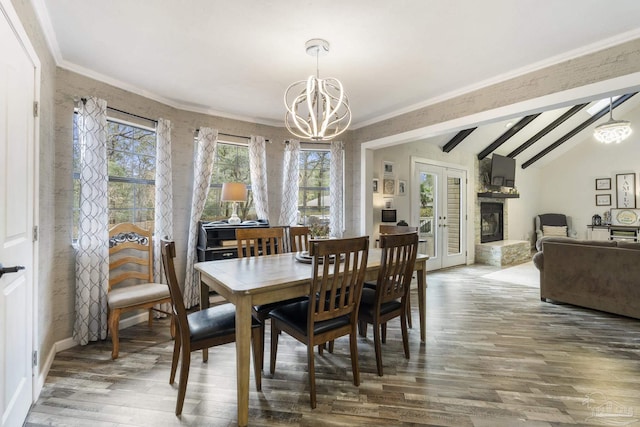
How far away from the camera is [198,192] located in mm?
3713

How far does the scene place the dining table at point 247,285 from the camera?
1.69 meters

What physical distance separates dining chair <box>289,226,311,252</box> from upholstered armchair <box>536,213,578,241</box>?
7.99 m

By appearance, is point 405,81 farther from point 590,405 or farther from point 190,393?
point 190,393

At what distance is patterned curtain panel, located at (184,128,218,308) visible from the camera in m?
3.66

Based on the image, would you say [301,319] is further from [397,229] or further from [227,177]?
[227,177]

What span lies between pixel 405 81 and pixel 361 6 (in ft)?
4.33

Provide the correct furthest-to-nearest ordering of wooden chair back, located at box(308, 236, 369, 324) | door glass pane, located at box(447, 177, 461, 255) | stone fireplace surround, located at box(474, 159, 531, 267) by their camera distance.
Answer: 1. stone fireplace surround, located at box(474, 159, 531, 267)
2. door glass pane, located at box(447, 177, 461, 255)
3. wooden chair back, located at box(308, 236, 369, 324)

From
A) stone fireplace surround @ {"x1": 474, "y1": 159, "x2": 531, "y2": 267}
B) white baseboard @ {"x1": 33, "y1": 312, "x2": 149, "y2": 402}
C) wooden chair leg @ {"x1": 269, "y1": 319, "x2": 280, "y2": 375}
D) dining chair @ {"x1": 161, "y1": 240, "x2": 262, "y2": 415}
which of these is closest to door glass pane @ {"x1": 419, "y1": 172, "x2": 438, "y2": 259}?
stone fireplace surround @ {"x1": 474, "y1": 159, "x2": 531, "y2": 267}

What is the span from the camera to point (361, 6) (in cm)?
192

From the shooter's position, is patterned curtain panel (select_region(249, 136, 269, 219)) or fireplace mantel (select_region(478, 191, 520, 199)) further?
fireplace mantel (select_region(478, 191, 520, 199))

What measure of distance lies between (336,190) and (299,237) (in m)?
1.61

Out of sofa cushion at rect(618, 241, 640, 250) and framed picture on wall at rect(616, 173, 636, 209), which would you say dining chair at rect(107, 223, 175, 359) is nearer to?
sofa cushion at rect(618, 241, 640, 250)

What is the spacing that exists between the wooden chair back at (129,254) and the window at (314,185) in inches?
84.2

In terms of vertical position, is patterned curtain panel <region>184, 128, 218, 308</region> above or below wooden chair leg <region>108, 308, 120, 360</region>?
above
